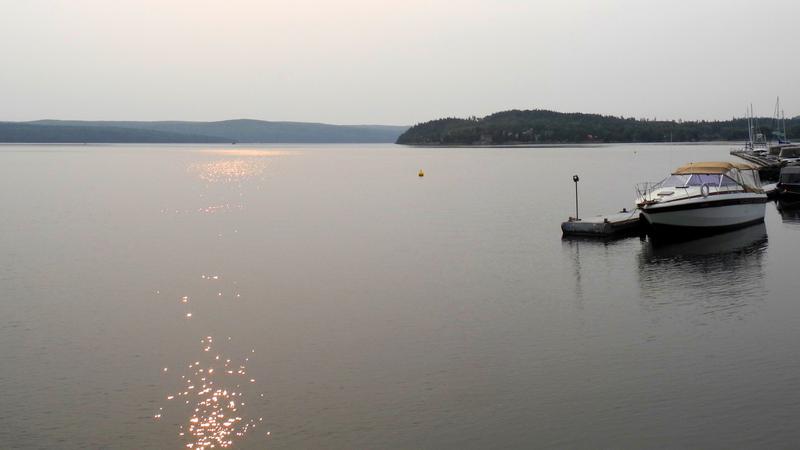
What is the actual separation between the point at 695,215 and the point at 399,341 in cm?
2411

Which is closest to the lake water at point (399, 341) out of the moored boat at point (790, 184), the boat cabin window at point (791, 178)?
the moored boat at point (790, 184)

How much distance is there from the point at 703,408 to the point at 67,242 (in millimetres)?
35610

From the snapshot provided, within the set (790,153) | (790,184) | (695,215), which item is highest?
(790,153)

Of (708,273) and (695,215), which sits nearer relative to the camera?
(708,273)

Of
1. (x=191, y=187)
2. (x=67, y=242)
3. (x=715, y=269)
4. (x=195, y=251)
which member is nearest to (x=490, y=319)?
(x=715, y=269)

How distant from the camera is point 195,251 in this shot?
39.1 metres

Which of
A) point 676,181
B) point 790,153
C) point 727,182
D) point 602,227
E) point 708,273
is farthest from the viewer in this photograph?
point 790,153

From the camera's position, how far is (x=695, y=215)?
40062 millimetres

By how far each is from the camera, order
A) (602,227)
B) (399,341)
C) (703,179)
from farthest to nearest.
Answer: (703,179), (602,227), (399,341)

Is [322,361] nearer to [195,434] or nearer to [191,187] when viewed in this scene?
[195,434]

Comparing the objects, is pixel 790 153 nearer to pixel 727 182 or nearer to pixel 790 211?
pixel 790 211

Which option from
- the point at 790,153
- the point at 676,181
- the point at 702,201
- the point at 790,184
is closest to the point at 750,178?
the point at 676,181

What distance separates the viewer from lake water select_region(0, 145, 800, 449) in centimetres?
1567

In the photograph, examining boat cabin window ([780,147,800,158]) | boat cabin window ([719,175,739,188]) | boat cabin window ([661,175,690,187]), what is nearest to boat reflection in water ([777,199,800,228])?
boat cabin window ([719,175,739,188])
